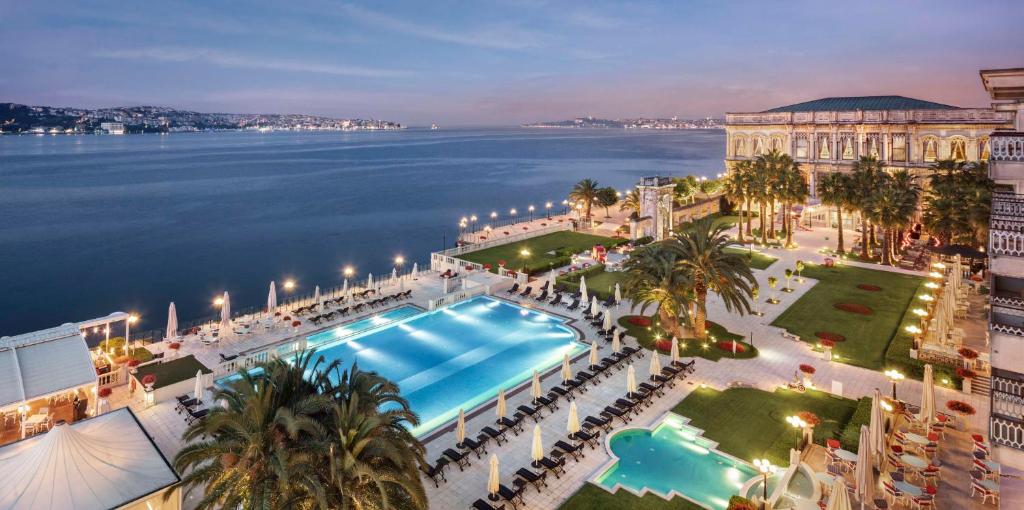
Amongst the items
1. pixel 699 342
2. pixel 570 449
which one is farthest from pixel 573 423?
pixel 699 342

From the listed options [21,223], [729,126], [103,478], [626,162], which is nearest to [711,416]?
[103,478]

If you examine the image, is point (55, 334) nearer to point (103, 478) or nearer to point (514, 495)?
point (103, 478)

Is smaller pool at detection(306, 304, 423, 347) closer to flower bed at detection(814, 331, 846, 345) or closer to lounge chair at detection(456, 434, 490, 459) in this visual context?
lounge chair at detection(456, 434, 490, 459)

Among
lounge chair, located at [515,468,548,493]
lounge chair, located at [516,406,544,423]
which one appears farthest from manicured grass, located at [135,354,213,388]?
lounge chair, located at [515,468,548,493]

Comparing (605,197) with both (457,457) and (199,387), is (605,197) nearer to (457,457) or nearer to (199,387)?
(199,387)

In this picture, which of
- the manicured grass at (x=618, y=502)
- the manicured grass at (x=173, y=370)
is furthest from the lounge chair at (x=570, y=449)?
the manicured grass at (x=173, y=370)

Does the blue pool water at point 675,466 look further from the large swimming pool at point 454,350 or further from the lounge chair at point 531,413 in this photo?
the large swimming pool at point 454,350
